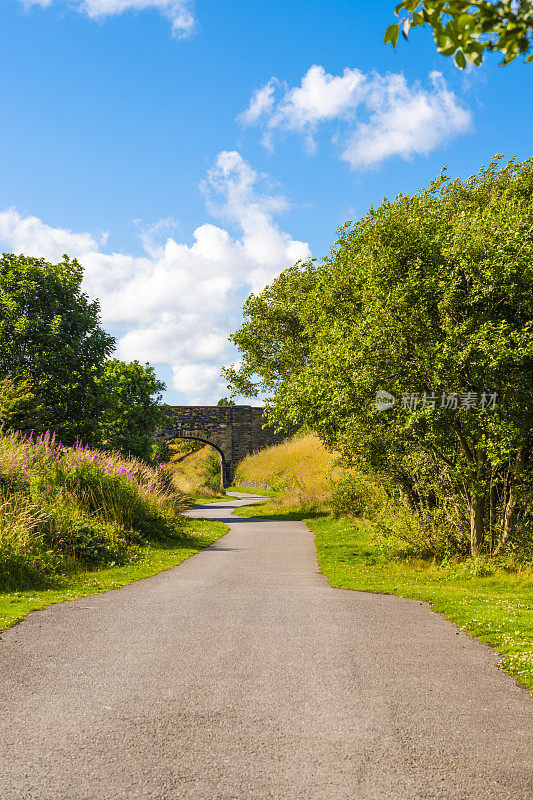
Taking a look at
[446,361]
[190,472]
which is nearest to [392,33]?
[446,361]

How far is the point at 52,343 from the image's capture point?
78.3 ft

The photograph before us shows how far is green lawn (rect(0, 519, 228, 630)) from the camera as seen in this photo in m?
8.79

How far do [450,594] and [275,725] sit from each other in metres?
6.83

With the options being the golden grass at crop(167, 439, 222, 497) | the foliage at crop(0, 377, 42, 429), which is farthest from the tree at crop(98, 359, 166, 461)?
the foliage at crop(0, 377, 42, 429)

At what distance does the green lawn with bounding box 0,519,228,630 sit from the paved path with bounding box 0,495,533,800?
0.52 meters

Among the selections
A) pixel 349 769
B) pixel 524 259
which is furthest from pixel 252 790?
pixel 524 259

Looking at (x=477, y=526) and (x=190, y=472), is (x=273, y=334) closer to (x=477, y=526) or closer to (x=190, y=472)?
(x=477, y=526)

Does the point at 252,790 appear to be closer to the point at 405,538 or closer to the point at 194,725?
the point at 194,725

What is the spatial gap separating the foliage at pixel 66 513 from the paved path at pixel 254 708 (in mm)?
2803

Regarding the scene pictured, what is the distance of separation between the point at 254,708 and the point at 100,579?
7428 mm

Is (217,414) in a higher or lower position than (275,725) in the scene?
higher

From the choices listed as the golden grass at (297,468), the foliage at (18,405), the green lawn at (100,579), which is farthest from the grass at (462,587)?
the foliage at (18,405)

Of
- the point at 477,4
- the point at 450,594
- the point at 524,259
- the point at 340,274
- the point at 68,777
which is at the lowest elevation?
the point at 450,594

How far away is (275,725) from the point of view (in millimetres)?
4602
